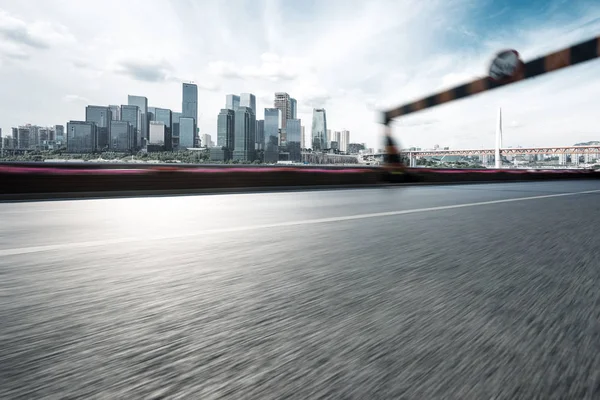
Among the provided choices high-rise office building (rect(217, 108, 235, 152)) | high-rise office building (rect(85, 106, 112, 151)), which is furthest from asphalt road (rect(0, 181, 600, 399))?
high-rise office building (rect(217, 108, 235, 152))

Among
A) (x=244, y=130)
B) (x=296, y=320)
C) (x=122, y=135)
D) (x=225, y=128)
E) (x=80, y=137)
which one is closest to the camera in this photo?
(x=296, y=320)

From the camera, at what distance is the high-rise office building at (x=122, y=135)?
70.8 meters

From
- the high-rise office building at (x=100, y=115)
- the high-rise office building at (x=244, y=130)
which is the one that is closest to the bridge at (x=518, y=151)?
the high-rise office building at (x=100, y=115)

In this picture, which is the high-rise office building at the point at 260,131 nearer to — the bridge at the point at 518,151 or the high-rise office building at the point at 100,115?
the high-rise office building at the point at 100,115

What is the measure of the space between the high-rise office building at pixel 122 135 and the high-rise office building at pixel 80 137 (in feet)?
30.6

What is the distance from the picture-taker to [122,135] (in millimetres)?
76500

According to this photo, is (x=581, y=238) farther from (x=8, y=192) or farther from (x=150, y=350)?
(x=8, y=192)

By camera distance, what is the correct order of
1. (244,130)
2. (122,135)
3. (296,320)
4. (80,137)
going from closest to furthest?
(296,320), (80,137), (122,135), (244,130)

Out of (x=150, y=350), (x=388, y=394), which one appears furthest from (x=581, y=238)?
(x=150, y=350)

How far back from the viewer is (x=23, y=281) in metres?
2.20

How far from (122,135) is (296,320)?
3347 inches

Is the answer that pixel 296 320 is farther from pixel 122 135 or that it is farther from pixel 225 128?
pixel 225 128

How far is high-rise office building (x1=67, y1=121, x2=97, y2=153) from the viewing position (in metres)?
51.1

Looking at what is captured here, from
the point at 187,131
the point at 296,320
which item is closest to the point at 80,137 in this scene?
the point at 296,320
